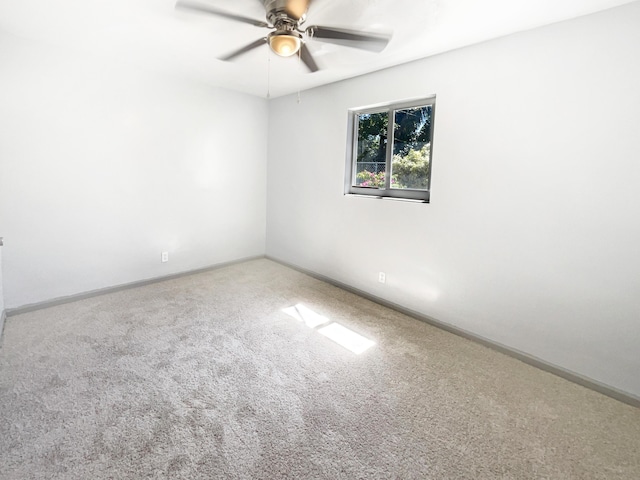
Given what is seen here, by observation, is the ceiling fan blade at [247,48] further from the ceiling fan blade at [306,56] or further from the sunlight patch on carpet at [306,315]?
the sunlight patch on carpet at [306,315]

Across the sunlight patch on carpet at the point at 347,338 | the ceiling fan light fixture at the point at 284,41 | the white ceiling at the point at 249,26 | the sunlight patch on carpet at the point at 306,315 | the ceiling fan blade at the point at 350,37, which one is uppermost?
the white ceiling at the point at 249,26

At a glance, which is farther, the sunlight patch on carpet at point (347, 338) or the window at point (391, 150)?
the window at point (391, 150)

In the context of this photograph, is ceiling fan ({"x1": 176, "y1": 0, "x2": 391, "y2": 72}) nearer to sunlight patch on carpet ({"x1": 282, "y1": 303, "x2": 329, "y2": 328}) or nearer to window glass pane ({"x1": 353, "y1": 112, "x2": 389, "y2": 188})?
window glass pane ({"x1": 353, "y1": 112, "x2": 389, "y2": 188})

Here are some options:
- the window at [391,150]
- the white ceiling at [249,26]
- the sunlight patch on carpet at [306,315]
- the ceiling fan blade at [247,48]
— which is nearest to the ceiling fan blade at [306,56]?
the white ceiling at [249,26]

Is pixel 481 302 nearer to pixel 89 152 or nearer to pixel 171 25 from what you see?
pixel 171 25

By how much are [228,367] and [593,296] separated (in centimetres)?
246

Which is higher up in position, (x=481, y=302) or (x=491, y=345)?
(x=481, y=302)

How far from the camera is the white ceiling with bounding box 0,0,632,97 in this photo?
6.32 feet

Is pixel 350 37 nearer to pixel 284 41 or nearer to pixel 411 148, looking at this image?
pixel 284 41

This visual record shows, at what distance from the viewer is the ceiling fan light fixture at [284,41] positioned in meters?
1.83

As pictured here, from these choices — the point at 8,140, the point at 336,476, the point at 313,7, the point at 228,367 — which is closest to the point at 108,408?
the point at 228,367

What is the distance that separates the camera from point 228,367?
84.9 inches

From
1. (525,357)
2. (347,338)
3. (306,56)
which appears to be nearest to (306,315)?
(347,338)

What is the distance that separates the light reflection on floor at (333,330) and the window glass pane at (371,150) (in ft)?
4.97
